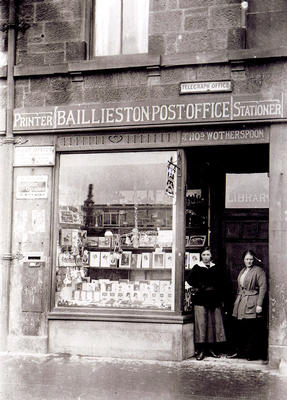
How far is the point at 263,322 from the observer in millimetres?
10039

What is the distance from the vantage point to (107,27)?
1052 cm

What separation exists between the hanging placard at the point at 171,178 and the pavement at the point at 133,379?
2557mm

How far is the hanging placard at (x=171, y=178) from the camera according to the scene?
992 centimetres

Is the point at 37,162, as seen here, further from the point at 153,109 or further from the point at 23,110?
the point at 153,109

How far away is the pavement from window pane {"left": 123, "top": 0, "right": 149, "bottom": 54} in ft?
16.0

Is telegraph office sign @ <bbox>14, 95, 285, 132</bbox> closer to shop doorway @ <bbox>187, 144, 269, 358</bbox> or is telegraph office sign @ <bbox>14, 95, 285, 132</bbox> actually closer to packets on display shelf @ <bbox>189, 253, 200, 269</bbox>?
shop doorway @ <bbox>187, 144, 269, 358</bbox>

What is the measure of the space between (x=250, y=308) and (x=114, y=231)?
2.44 metres

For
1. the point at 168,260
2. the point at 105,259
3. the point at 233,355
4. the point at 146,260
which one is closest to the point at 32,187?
the point at 105,259

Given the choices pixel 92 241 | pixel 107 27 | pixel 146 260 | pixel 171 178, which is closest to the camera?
pixel 171 178

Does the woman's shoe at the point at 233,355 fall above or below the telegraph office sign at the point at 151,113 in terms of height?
below

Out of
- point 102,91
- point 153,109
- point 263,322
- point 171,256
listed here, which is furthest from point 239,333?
point 102,91

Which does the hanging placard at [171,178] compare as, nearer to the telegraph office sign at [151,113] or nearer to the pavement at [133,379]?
the telegraph office sign at [151,113]

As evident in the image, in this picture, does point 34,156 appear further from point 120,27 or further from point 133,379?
point 133,379

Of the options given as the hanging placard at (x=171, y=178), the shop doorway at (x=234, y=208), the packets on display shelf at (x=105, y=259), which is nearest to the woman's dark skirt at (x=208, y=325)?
the shop doorway at (x=234, y=208)
